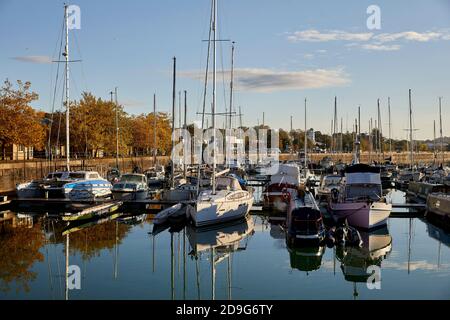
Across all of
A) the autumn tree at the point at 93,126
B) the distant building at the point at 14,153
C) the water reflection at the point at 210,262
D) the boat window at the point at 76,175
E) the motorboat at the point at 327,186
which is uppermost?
the autumn tree at the point at 93,126

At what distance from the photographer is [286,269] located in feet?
77.6

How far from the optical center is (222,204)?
32.9m

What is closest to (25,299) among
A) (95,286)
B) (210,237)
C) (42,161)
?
(95,286)

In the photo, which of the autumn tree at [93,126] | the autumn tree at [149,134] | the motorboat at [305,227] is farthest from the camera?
the autumn tree at [149,134]

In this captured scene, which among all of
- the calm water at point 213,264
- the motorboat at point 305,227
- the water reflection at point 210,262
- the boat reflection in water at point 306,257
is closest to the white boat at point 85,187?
the water reflection at point 210,262

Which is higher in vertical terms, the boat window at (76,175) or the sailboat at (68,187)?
the boat window at (76,175)

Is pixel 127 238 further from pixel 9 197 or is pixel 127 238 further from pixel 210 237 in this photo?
pixel 9 197

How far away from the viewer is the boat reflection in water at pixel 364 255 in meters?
22.6

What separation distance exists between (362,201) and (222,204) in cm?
842

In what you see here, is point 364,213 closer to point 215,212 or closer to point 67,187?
point 215,212

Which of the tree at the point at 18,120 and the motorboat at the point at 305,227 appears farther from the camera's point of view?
the tree at the point at 18,120

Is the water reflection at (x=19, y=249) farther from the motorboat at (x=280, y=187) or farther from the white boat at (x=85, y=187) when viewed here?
the motorboat at (x=280, y=187)

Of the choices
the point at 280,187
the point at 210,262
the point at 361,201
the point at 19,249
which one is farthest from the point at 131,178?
A: the point at 210,262

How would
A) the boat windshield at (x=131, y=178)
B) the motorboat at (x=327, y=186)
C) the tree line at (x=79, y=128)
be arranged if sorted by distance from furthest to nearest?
the tree line at (x=79, y=128) → the boat windshield at (x=131, y=178) → the motorboat at (x=327, y=186)
